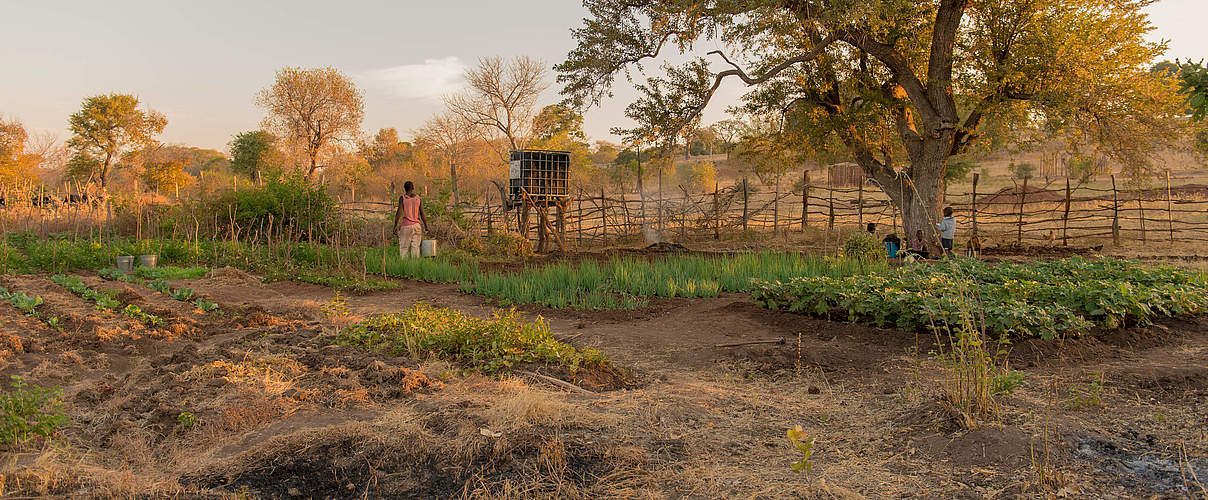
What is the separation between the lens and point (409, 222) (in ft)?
37.1

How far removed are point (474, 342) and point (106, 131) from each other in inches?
1278

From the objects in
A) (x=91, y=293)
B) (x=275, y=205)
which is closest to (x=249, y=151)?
(x=275, y=205)

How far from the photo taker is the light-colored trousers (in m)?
11.4

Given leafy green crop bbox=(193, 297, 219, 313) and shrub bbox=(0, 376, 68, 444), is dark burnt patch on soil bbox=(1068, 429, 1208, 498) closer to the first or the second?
shrub bbox=(0, 376, 68, 444)

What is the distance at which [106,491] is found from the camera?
254 centimetres

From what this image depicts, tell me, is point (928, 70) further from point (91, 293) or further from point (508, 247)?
point (91, 293)

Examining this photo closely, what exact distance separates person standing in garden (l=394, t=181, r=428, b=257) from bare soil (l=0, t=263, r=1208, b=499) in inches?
226

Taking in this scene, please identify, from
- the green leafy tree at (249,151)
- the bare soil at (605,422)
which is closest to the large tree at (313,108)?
the green leafy tree at (249,151)

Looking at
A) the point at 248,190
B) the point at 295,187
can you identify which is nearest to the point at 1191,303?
the point at 295,187

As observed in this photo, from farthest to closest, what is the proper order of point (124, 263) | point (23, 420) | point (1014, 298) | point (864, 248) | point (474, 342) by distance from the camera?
point (864, 248), point (124, 263), point (1014, 298), point (474, 342), point (23, 420)

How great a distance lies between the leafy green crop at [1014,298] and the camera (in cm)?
508

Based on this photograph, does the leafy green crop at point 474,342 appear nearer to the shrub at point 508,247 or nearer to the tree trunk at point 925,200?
the shrub at point 508,247

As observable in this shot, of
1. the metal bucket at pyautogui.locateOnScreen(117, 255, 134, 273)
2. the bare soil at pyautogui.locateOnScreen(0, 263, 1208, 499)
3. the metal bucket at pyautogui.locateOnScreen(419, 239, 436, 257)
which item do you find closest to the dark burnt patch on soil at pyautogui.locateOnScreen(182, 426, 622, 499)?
the bare soil at pyautogui.locateOnScreen(0, 263, 1208, 499)

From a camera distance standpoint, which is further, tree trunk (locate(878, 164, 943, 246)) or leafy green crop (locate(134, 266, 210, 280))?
tree trunk (locate(878, 164, 943, 246))
